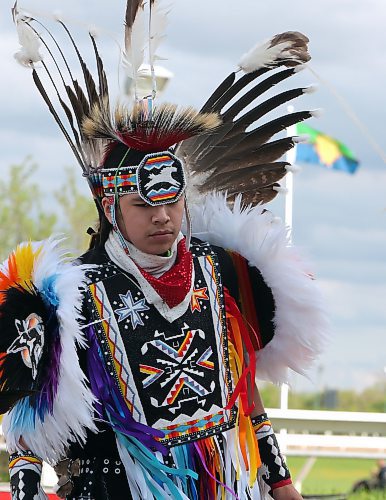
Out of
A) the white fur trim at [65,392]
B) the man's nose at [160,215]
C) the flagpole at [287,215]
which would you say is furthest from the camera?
the flagpole at [287,215]

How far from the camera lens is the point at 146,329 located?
10.3ft

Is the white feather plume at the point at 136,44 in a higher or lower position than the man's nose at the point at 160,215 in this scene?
higher

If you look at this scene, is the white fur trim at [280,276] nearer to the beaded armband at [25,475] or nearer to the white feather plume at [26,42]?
the white feather plume at [26,42]

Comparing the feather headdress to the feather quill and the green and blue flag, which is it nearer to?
the feather quill

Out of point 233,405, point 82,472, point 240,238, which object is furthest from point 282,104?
point 82,472

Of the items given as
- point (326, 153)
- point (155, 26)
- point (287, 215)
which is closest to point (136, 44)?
point (155, 26)

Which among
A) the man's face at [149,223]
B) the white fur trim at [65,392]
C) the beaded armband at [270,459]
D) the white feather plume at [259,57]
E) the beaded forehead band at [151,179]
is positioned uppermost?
the white feather plume at [259,57]

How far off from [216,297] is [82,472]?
23.2 inches

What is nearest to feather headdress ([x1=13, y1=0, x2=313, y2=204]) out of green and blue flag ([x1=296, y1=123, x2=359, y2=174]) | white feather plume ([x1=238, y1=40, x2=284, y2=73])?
white feather plume ([x1=238, y1=40, x2=284, y2=73])

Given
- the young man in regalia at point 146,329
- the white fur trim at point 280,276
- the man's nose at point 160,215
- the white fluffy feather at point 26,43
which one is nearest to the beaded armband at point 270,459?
the young man in regalia at point 146,329

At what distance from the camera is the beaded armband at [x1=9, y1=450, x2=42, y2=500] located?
3.04 meters

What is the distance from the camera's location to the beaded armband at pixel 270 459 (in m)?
3.38

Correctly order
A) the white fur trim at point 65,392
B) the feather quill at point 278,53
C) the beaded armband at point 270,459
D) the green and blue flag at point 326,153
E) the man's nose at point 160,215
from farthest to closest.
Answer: the green and blue flag at point 326,153 < the feather quill at point 278,53 < the beaded armband at point 270,459 < the man's nose at point 160,215 < the white fur trim at point 65,392

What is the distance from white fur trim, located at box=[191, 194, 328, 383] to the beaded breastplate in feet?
0.97
